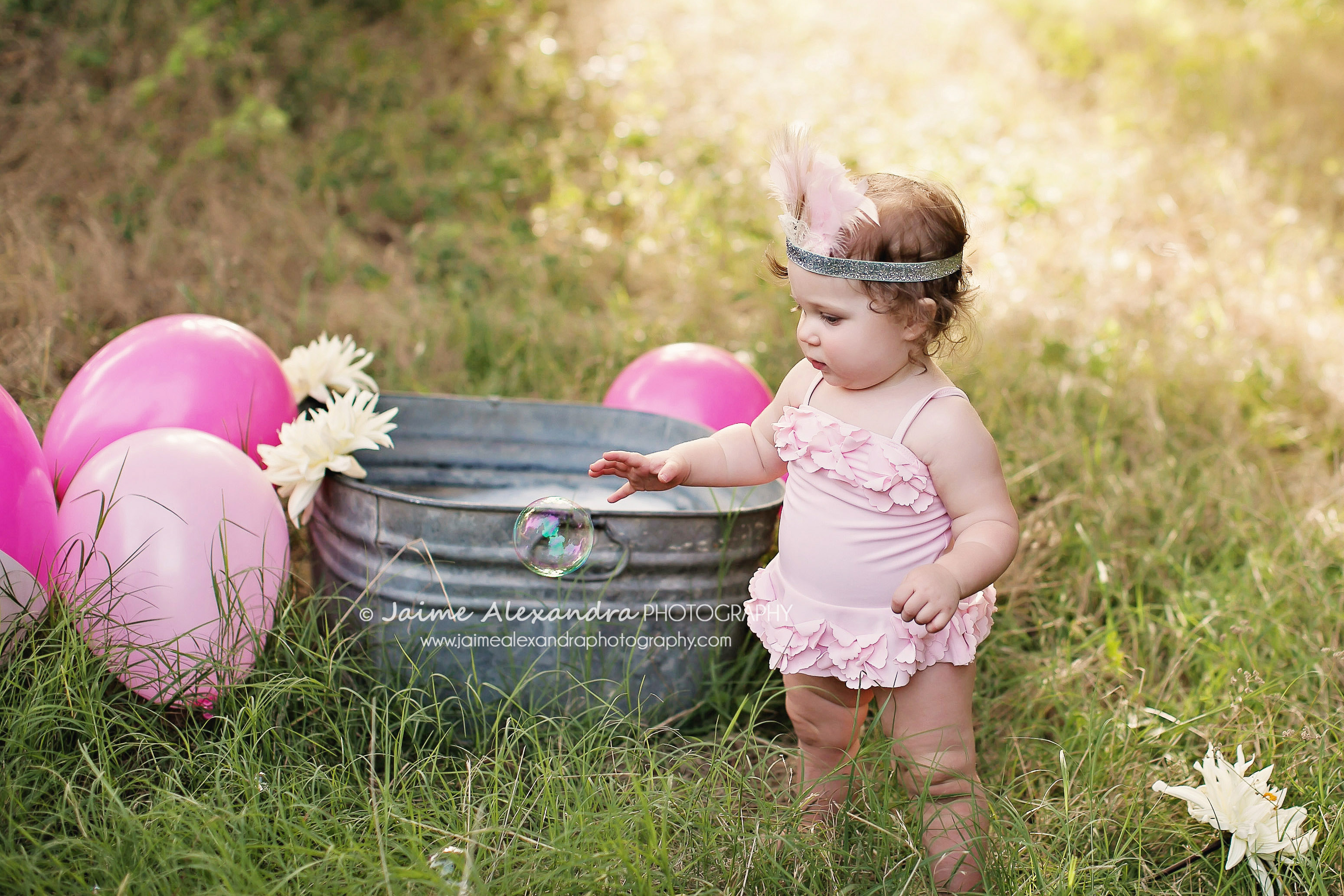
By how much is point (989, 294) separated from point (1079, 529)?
5.72 ft

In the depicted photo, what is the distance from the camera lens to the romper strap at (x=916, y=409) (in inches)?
60.5

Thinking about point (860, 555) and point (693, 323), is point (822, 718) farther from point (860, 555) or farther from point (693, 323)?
point (693, 323)

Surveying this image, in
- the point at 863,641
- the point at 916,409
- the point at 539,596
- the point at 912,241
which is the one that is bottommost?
the point at 539,596

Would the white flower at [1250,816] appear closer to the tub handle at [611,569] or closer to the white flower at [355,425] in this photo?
the tub handle at [611,569]

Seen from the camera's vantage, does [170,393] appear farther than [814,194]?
Yes

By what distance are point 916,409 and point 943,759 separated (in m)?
0.55

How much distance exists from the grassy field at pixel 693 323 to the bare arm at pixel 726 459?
1.17ft

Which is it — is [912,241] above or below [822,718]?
above

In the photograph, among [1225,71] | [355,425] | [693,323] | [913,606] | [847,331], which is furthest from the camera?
[1225,71]

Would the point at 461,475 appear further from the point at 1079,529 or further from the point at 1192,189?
the point at 1192,189

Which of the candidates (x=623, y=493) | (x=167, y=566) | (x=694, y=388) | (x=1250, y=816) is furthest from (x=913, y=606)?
(x=167, y=566)

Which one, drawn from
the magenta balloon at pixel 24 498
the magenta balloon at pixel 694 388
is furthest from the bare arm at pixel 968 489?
the magenta balloon at pixel 24 498

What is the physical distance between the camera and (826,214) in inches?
57.2

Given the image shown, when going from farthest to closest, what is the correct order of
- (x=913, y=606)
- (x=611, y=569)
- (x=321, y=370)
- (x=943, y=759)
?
(x=321, y=370) → (x=611, y=569) → (x=943, y=759) → (x=913, y=606)
